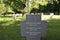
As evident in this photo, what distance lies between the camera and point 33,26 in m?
8.34

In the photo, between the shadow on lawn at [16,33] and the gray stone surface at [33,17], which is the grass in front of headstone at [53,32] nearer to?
the shadow on lawn at [16,33]

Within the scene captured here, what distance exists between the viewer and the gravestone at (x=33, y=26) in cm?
834

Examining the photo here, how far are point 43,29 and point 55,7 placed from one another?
118 ft

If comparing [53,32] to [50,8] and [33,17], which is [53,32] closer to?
[33,17]

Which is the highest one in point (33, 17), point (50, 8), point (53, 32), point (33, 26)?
point (33, 17)

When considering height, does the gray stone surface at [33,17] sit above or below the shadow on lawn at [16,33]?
above

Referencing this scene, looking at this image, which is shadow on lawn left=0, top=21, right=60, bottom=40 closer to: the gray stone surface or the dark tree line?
the gray stone surface

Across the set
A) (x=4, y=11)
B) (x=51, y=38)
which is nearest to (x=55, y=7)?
(x=4, y=11)

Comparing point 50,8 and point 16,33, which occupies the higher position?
point 50,8

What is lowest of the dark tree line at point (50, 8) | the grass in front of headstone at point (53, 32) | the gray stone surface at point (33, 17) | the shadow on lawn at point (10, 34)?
the grass in front of headstone at point (53, 32)

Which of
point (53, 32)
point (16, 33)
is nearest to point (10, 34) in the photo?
point (16, 33)

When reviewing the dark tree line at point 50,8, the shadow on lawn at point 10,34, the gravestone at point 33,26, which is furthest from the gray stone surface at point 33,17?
the dark tree line at point 50,8

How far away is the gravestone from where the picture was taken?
834 centimetres

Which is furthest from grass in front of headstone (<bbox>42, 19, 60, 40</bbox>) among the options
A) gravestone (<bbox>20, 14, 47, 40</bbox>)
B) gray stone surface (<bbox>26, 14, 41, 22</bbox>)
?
gray stone surface (<bbox>26, 14, 41, 22</bbox>)
